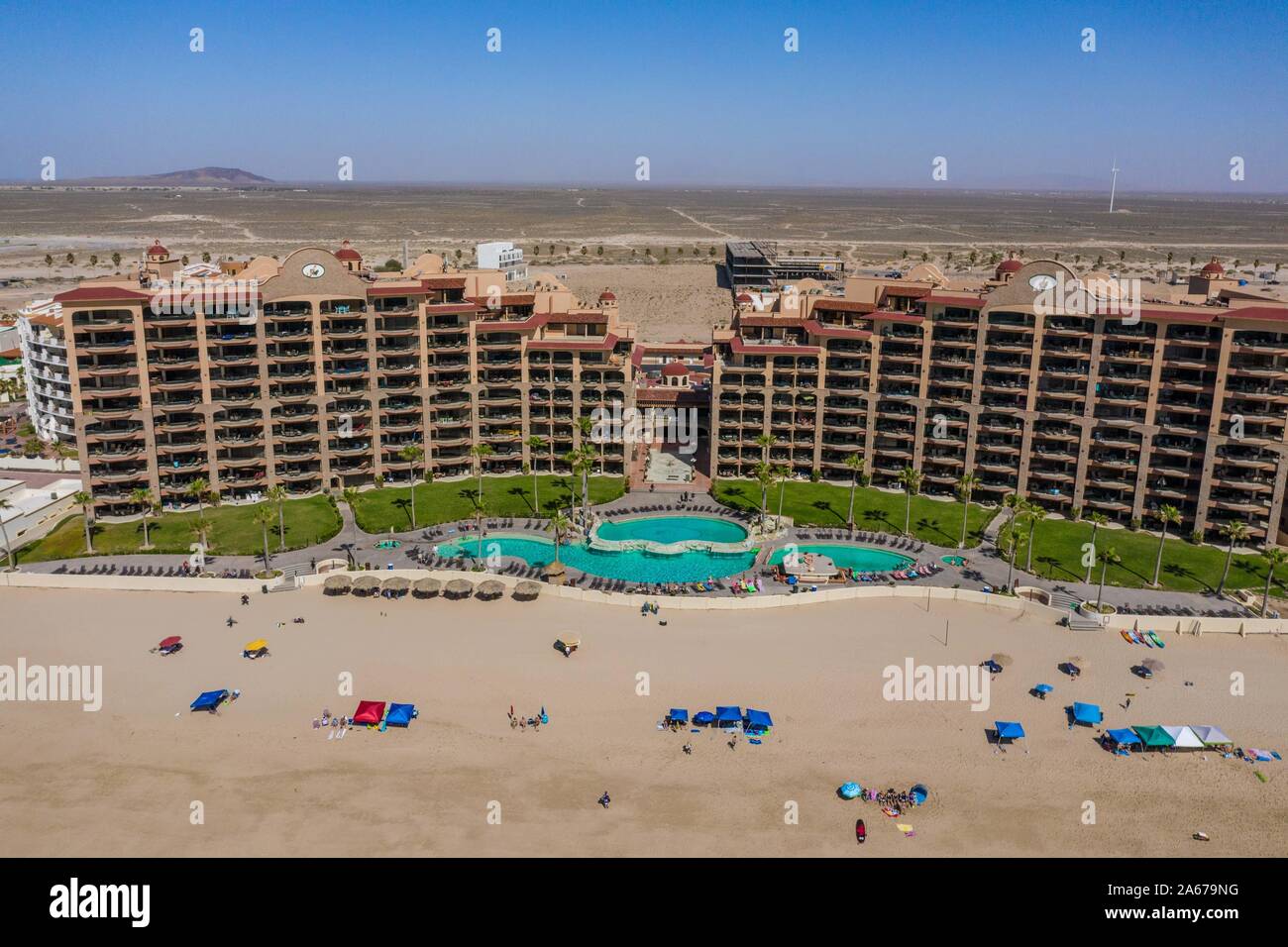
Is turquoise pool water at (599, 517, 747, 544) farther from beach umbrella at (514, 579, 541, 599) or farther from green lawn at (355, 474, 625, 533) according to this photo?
beach umbrella at (514, 579, 541, 599)

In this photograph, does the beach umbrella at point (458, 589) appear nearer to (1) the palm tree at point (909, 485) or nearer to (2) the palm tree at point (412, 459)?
(2) the palm tree at point (412, 459)

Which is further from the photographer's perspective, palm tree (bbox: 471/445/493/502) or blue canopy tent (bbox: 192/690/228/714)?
A: palm tree (bbox: 471/445/493/502)

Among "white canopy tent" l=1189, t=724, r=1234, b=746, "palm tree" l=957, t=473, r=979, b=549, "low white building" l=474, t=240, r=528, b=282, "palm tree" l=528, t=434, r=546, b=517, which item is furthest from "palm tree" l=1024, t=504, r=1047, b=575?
"low white building" l=474, t=240, r=528, b=282

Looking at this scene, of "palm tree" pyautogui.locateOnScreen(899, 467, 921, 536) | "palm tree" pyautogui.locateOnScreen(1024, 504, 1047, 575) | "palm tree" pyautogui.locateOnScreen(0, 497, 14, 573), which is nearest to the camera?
"palm tree" pyautogui.locateOnScreen(1024, 504, 1047, 575)

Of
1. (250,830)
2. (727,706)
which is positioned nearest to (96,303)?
(250,830)

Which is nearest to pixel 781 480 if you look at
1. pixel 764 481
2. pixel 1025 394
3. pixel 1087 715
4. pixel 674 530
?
pixel 764 481

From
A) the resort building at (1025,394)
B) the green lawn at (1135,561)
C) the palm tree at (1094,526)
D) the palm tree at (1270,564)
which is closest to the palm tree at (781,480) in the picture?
the resort building at (1025,394)
